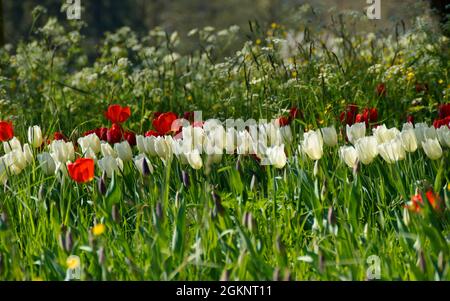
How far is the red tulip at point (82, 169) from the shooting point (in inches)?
122

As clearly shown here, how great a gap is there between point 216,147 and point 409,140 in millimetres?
784

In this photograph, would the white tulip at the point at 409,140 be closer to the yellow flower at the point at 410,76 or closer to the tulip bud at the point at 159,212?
the tulip bud at the point at 159,212

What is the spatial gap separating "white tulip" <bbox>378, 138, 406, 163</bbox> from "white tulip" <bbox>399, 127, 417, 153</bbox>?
5 centimetres

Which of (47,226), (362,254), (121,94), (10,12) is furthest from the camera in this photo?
(10,12)

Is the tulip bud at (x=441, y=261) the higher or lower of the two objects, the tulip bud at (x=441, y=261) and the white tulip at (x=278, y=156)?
the lower

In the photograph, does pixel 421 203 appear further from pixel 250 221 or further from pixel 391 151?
pixel 391 151

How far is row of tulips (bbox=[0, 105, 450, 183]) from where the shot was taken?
3.31 meters

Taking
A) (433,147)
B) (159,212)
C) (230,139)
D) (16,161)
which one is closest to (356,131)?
(433,147)

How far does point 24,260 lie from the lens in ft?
9.57

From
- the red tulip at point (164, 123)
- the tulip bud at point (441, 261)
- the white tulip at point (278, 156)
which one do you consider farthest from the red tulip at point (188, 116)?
the tulip bud at point (441, 261)

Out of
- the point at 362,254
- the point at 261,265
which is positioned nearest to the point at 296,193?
the point at 362,254

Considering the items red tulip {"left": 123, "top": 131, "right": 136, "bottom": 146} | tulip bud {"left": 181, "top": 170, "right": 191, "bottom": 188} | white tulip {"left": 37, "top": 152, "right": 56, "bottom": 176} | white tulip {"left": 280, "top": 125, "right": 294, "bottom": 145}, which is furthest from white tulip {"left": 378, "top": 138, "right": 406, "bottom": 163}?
white tulip {"left": 37, "top": 152, "right": 56, "bottom": 176}
